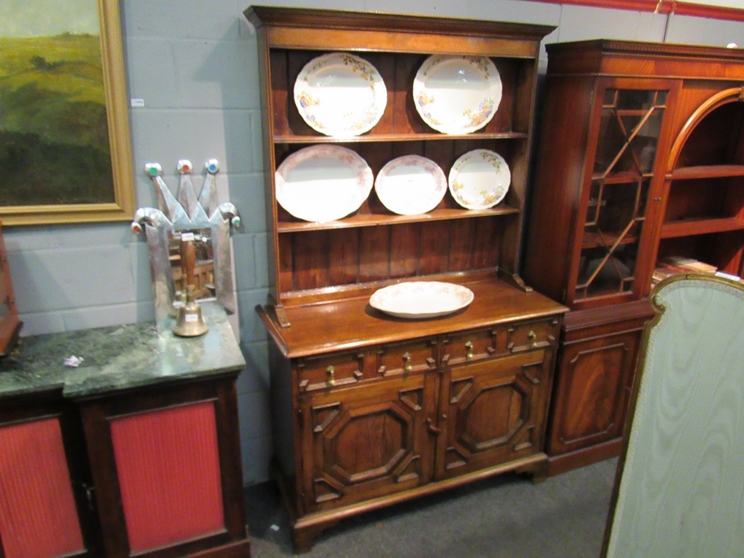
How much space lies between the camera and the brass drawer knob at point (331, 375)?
1.91m

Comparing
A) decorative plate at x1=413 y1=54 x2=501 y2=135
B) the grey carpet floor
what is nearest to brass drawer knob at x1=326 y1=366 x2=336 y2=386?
the grey carpet floor

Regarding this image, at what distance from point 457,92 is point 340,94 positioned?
0.49 m

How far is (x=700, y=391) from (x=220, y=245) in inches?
64.0

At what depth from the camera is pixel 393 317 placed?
6.89ft

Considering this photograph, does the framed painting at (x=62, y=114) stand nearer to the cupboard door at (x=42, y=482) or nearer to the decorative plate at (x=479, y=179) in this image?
the cupboard door at (x=42, y=482)

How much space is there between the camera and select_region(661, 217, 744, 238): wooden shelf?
2.60m

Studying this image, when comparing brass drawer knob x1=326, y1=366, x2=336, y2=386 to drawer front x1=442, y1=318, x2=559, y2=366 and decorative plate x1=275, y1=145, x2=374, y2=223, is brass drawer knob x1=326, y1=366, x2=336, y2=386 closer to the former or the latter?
drawer front x1=442, y1=318, x2=559, y2=366

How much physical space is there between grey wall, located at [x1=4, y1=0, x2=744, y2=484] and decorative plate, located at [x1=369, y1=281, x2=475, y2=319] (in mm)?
510

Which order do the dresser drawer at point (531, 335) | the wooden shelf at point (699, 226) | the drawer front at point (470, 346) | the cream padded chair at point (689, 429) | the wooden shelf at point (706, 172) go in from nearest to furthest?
the cream padded chair at point (689, 429), the drawer front at point (470, 346), the dresser drawer at point (531, 335), the wooden shelf at point (706, 172), the wooden shelf at point (699, 226)

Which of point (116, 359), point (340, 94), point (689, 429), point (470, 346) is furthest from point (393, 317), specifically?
point (689, 429)

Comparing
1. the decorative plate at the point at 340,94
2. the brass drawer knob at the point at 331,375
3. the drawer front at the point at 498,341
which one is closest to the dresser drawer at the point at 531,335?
the drawer front at the point at 498,341

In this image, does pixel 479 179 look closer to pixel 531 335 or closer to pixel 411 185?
pixel 411 185

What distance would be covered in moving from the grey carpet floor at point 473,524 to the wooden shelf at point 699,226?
3.84 ft

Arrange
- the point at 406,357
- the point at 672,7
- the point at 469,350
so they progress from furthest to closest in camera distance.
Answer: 1. the point at 672,7
2. the point at 469,350
3. the point at 406,357
